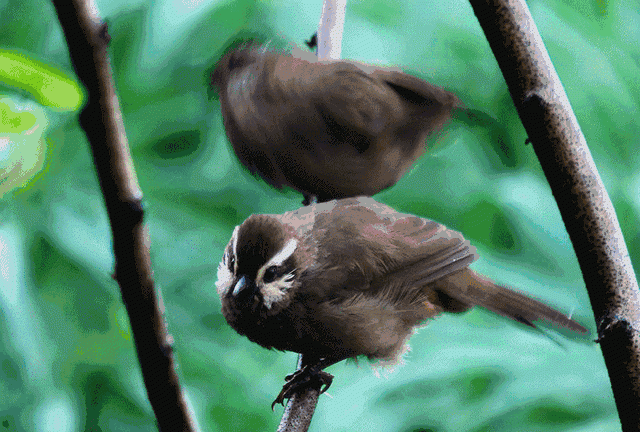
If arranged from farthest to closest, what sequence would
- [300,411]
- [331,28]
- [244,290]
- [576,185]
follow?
[331,28]
[244,290]
[300,411]
[576,185]

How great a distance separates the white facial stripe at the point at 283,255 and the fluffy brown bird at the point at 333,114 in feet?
0.72

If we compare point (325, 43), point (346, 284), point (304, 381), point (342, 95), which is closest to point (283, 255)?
point (346, 284)

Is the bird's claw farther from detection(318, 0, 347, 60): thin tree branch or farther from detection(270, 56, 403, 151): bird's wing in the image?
detection(318, 0, 347, 60): thin tree branch

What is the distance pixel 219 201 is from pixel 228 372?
25.0 inches

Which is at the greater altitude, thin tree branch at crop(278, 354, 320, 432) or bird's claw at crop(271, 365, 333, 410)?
bird's claw at crop(271, 365, 333, 410)

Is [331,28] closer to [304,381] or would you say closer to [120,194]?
[304,381]

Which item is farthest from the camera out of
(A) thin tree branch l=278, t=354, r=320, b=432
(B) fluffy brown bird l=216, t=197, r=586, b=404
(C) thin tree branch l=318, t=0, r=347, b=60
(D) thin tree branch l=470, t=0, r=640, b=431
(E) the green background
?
(E) the green background

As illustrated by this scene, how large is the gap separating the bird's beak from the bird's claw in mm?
233

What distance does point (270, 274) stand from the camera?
1613 millimetres

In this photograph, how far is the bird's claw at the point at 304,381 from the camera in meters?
1.61

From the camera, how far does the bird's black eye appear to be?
5.26ft

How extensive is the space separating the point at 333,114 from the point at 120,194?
3.25 feet

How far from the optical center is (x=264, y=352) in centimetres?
253

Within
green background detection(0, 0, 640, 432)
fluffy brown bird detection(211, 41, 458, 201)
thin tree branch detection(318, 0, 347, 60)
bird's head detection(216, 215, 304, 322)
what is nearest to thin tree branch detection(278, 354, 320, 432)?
bird's head detection(216, 215, 304, 322)
